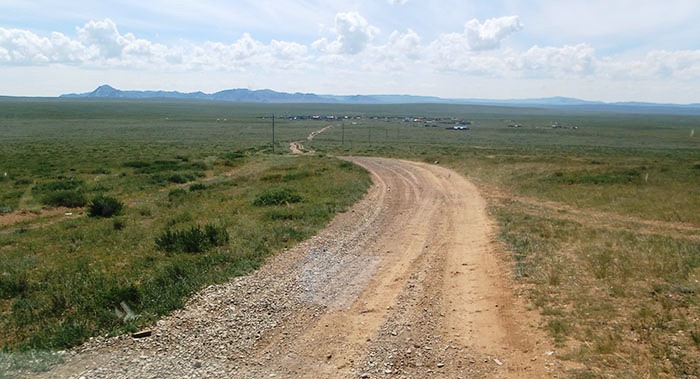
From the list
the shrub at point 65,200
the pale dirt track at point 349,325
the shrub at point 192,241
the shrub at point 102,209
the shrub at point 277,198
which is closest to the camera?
the pale dirt track at point 349,325

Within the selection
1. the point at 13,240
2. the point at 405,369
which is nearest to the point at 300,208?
the point at 13,240

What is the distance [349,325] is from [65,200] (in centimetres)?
1909

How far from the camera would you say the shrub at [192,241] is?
11812mm

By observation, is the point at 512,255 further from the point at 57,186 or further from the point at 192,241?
the point at 57,186

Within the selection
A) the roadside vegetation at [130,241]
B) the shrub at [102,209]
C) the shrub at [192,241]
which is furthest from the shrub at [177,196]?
the shrub at [192,241]

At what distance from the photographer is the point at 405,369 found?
621 cm

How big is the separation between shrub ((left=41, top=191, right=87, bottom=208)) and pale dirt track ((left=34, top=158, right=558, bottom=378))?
14599mm

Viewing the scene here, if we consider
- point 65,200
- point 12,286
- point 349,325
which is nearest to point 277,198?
point 12,286

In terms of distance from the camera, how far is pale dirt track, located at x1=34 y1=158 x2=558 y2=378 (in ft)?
20.4

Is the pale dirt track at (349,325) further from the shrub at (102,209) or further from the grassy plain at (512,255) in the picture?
the shrub at (102,209)

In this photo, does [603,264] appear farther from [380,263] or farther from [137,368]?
[137,368]

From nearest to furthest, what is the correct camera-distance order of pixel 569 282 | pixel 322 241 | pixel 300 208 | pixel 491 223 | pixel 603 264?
pixel 569 282
pixel 603 264
pixel 322 241
pixel 491 223
pixel 300 208

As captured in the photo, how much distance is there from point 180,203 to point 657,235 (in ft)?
56.5

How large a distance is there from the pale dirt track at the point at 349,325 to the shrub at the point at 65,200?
14599mm
